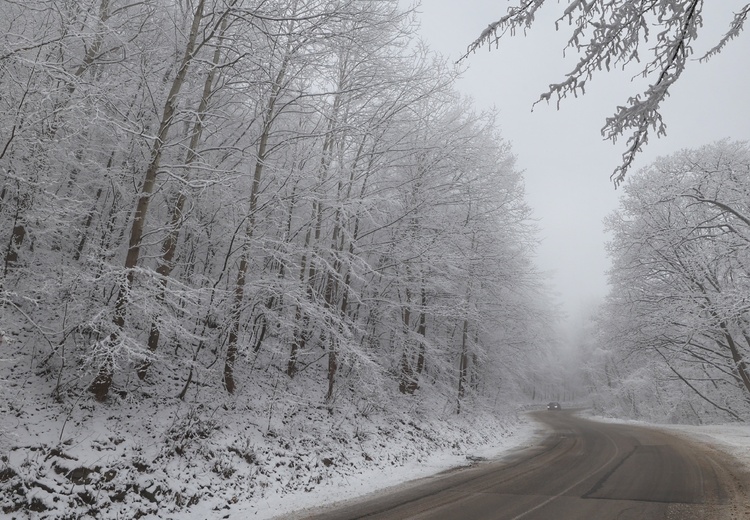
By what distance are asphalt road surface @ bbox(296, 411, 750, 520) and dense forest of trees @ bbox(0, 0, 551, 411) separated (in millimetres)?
3013

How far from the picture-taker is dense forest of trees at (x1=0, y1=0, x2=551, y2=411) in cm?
639

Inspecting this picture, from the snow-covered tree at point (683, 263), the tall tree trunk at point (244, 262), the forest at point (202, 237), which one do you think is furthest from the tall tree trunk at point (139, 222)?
the snow-covered tree at point (683, 263)

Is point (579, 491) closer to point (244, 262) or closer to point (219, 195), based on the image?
point (244, 262)

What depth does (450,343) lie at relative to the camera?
19047mm

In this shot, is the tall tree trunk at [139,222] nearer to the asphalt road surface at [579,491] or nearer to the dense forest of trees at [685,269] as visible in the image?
the asphalt road surface at [579,491]

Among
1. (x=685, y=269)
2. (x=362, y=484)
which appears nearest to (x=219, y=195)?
(x=362, y=484)

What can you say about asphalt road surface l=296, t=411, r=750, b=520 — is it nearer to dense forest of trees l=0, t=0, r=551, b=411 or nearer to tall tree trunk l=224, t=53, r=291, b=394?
dense forest of trees l=0, t=0, r=551, b=411

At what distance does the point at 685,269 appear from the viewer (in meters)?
17.4

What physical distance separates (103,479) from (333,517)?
3.37 meters

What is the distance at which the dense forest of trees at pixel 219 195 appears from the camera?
6391 mm

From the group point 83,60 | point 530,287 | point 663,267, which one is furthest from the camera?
point 530,287

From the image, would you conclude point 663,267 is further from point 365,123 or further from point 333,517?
point 333,517

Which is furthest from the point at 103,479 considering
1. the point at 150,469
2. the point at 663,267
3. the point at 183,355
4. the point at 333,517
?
the point at 663,267

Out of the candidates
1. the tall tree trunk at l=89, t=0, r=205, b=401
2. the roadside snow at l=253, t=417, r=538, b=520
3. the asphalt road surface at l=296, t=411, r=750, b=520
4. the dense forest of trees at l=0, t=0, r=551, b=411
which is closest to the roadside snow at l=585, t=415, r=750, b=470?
the asphalt road surface at l=296, t=411, r=750, b=520
